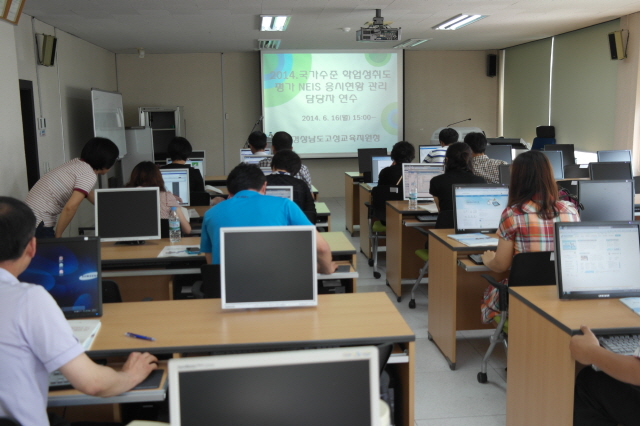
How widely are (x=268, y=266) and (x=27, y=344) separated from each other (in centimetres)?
102

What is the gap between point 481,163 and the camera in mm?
5645

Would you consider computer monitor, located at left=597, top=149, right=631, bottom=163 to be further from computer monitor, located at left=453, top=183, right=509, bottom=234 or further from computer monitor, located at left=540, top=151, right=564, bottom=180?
computer monitor, located at left=453, top=183, right=509, bottom=234

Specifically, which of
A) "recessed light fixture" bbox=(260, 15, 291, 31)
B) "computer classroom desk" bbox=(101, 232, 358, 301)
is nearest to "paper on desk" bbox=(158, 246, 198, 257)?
"computer classroom desk" bbox=(101, 232, 358, 301)

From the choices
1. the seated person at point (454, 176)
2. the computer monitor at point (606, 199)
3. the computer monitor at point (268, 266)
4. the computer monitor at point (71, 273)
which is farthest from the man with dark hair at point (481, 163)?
the computer monitor at point (71, 273)

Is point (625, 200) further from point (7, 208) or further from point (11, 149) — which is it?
point (11, 149)

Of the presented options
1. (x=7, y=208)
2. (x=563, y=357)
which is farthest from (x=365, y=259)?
(x=7, y=208)

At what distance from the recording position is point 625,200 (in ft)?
14.1

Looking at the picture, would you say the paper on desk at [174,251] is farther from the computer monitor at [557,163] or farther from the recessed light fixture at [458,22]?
the recessed light fixture at [458,22]

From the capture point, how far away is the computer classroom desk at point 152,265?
3719 millimetres

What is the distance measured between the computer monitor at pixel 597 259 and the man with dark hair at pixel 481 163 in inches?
116

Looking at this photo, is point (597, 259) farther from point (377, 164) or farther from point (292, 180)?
point (377, 164)

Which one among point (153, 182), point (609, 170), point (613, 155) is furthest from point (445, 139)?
point (153, 182)

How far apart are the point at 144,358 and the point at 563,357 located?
1625mm

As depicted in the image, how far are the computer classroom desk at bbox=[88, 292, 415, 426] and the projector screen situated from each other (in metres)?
8.72
